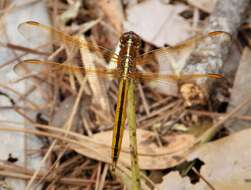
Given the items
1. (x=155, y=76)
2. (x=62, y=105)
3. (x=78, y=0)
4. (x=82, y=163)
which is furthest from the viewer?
(x=78, y=0)

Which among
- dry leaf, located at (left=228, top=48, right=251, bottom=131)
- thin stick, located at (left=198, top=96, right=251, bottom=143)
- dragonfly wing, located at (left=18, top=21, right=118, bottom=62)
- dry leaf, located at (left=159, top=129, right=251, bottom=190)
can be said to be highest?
dragonfly wing, located at (left=18, top=21, right=118, bottom=62)

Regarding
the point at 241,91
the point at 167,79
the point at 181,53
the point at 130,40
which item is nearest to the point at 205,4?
the point at 181,53

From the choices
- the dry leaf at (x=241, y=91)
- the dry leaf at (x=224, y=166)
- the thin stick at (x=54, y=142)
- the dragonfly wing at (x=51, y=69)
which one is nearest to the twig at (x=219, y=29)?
the dry leaf at (x=241, y=91)

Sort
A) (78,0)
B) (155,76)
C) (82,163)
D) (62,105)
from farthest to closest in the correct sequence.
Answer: (78,0) < (62,105) < (82,163) < (155,76)

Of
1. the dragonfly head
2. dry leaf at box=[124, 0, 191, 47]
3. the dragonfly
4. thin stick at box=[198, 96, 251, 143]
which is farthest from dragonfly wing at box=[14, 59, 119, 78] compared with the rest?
thin stick at box=[198, 96, 251, 143]

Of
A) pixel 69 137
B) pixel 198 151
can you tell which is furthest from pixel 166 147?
pixel 69 137

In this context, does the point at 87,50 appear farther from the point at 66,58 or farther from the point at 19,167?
the point at 19,167

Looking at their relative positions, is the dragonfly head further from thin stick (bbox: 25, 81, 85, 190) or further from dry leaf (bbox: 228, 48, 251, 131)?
dry leaf (bbox: 228, 48, 251, 131)
